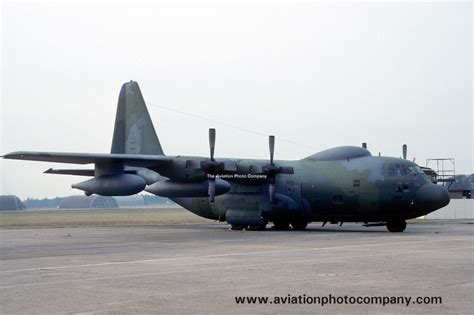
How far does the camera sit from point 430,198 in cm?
3309

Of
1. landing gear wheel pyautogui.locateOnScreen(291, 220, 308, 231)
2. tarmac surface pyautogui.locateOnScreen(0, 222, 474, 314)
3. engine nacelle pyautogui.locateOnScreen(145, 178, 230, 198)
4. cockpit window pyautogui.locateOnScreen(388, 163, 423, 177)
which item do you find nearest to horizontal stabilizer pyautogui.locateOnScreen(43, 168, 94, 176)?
engine nacelle pyautogui.locateOnScreen(145, 178, 230, 198)

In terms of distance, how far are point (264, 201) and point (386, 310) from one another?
2766cm

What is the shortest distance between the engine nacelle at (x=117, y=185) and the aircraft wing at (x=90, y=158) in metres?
0.92

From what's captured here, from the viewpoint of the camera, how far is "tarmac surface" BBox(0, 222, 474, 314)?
10.9 meters

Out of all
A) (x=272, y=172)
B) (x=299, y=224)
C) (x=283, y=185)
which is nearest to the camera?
(x=272, y=172)

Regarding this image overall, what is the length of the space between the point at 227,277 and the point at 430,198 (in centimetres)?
2111

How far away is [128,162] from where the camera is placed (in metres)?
35.4

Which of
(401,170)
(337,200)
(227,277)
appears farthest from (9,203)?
(227,277)

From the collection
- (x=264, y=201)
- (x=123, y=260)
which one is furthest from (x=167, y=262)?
(x=264, y=201)

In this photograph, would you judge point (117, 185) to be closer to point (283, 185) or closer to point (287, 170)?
point (283, 185)

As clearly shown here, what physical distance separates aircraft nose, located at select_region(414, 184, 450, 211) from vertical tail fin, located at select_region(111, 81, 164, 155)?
17.3m

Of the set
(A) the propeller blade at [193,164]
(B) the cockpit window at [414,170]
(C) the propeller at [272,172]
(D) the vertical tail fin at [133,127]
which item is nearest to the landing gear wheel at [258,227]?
(C) the propeller at [272,172]

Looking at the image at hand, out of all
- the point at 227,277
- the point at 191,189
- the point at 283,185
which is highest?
the point at 283,185

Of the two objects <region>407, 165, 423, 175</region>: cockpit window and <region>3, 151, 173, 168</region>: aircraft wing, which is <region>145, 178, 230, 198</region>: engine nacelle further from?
<region>407, 165, 423, 175</region>: cockpit window
